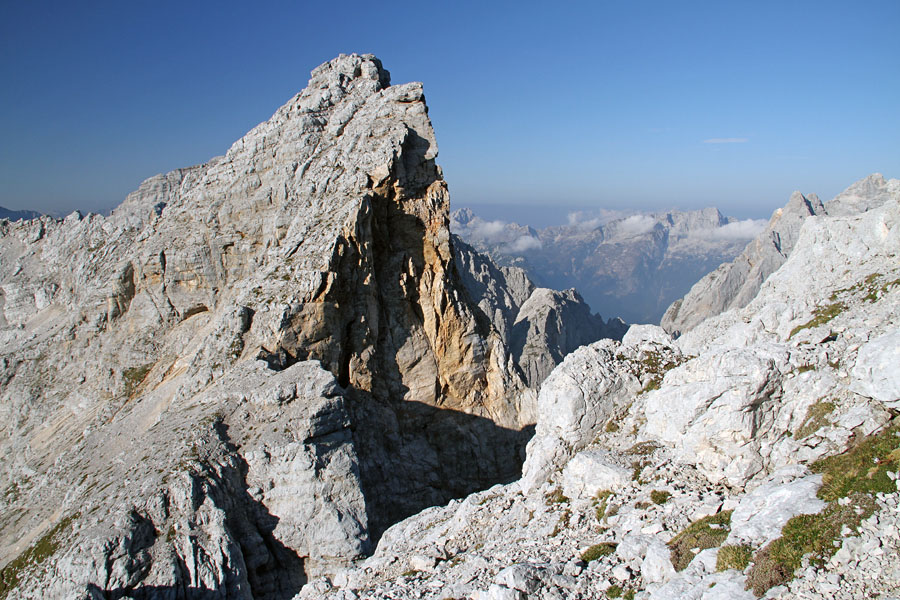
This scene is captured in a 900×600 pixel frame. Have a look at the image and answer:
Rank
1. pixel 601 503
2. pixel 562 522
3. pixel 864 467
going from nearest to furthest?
pixel 864 467 → pixel 601 503 → pixel 562 522

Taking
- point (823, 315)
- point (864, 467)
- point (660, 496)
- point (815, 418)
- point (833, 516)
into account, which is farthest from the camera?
point (823, 315)

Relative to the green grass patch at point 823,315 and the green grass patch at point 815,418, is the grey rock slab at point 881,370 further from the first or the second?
the green grass patch at point 823,315

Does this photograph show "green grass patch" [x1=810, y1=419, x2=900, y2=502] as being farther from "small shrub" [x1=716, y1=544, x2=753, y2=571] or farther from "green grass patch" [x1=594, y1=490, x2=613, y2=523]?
"green grass patch" [x1=594, y1=490, x2=613, y2=523]

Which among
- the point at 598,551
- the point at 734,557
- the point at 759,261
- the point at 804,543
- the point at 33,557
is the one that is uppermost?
the point at 804,543

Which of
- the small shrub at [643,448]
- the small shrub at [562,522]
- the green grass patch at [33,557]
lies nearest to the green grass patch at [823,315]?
the small shrub at [643,448]

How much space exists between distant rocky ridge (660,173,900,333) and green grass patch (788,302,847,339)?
13914 centimetres

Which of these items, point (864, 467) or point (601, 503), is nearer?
point (864, 467)

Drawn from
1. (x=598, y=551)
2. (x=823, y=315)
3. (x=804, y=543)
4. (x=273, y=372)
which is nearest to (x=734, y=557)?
(x=804, y=543)

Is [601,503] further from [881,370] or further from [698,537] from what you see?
[881,370]

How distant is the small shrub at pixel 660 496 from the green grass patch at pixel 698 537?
1.70m

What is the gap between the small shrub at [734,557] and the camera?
13.1 metres

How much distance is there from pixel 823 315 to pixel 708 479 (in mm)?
11257

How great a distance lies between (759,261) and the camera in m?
171

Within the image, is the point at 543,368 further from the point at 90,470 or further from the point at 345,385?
the point at 90,470
